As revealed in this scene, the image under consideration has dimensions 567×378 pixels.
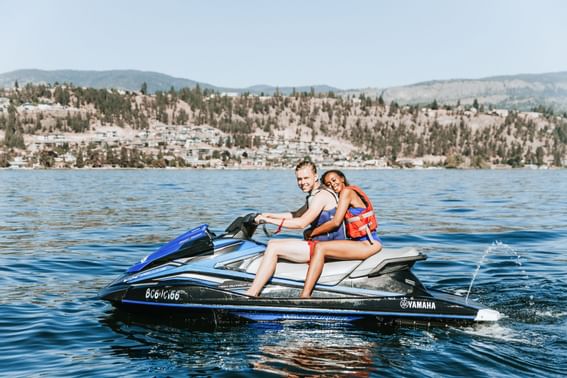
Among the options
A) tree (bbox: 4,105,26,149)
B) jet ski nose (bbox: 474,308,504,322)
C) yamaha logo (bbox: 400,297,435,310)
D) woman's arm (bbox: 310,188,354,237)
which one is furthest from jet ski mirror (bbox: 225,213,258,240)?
tree (bbox: 4,105,26,149)

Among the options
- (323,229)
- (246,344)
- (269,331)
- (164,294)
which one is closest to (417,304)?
(323,229)

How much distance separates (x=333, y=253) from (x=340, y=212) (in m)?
0.57

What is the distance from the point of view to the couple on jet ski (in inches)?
348

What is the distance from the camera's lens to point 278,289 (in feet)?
29.8

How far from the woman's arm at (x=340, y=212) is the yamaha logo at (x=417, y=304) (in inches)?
52.0

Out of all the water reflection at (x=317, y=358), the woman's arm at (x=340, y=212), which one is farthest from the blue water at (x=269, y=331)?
the woman's arm at (x=340, y=212)

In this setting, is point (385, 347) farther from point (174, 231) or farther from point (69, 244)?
point (174, 231)

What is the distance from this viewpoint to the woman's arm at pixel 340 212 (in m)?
8.66

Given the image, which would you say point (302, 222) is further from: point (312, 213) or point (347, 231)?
point (347, 231)

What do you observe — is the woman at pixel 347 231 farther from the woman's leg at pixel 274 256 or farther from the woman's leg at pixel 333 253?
the woman's leg at pixel 274 256

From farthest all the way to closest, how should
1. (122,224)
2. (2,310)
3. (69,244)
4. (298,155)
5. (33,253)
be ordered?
(298,155) < (122,224) < (69,244) < (33,253) < (2,310)

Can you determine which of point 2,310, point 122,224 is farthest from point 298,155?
point 2,310

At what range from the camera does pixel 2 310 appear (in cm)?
1021

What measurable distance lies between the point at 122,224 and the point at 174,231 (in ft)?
9.85
